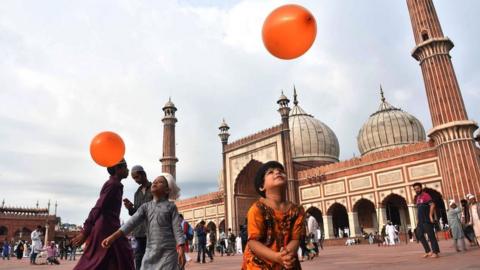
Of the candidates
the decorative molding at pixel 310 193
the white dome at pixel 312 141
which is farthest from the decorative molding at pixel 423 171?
the white dome at pixel 312 141

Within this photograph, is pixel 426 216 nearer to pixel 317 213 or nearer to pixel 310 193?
pixel 310 193

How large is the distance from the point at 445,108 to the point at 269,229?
17668mm

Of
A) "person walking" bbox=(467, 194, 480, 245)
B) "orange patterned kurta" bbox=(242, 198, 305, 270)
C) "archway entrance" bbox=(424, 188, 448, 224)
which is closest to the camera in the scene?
"orange patterned kurta" bbox=(242, 198, 305, 270)

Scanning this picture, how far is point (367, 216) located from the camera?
2395 centimetres

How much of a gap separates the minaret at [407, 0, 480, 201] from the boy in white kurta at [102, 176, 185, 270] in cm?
1613

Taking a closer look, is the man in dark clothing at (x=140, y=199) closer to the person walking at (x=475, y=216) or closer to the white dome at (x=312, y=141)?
the person walking at (x=475, y=216)

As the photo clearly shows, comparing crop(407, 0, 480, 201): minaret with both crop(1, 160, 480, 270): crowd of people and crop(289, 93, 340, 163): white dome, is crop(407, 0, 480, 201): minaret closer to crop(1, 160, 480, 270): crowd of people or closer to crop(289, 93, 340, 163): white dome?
crop(289, 93, 340, 163): white dome

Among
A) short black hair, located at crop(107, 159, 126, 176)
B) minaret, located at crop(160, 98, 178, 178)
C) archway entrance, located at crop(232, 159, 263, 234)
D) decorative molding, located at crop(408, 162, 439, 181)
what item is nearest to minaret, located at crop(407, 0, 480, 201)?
decorative molding, located at crop(408, 162, 439, 181)

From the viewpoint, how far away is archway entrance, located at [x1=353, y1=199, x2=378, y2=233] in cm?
2347

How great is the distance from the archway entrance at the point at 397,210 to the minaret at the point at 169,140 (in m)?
16.9

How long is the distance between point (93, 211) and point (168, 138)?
94.0ft

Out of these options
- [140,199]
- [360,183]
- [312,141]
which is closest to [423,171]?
[360,183]

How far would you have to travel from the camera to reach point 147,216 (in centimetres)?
303

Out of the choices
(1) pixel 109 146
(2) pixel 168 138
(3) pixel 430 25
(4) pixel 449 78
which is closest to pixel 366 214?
(4) pixel 449 78
